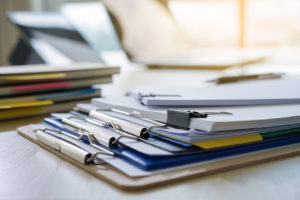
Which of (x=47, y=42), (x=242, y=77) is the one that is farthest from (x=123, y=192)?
(x=47, y=42)

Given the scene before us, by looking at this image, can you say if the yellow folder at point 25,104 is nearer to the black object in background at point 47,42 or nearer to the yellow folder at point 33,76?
the yellow folder at point 33,76

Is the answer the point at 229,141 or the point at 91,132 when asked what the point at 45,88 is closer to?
the point at 91,132

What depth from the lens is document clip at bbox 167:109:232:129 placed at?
41cm

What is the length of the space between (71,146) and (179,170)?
0.13 meters

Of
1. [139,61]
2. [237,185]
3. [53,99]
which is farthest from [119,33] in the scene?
[237,185]

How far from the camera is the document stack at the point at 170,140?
370 millimetres

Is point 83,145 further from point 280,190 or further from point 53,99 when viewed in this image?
point 53,99

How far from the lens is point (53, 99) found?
2.46 ft

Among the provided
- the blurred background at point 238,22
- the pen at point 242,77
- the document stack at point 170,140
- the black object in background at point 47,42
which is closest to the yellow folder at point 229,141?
the document stack at point 170,140

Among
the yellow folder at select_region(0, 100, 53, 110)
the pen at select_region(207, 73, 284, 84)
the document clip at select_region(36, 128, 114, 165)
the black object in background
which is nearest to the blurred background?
the black object in background

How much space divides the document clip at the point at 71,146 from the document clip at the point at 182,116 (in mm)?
79

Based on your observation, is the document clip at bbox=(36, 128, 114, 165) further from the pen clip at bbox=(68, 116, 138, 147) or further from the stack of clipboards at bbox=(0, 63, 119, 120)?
the stack of clipboards at bbox=(0, 63, 119, 120)

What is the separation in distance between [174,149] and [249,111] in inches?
5.3

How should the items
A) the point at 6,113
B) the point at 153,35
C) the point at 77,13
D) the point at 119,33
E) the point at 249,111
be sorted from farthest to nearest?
the point at 77,13 < the point at 153,35 < the point at 119,33 < the point at 6,113 < the point at 249,111
